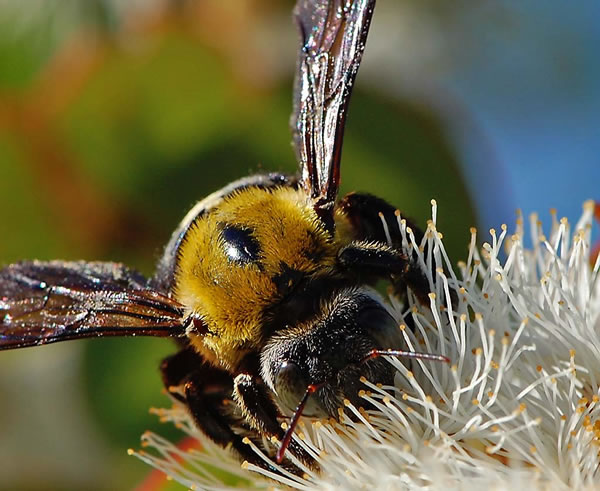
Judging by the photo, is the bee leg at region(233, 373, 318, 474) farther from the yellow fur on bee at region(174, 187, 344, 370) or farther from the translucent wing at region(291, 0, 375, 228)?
the translucent wing at region(291, 0, 375, 228)

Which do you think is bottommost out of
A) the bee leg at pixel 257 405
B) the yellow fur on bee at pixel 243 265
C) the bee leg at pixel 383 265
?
the bee leg at pixel 257 405

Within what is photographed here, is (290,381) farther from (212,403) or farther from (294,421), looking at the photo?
(212,403)

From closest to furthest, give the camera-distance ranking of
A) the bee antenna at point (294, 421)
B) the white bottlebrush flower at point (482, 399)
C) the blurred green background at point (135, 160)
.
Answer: the bee antenna at point (294, 421), the white bottlebrush flower at point (482, 399), the blurred green background at point (135, 160)

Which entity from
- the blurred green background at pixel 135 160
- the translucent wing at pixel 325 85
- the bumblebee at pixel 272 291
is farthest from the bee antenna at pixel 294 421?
the blurred green background at pixel 135 160

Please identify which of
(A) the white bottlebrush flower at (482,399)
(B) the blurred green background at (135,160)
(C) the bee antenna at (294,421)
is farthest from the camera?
(B) the blurred green background at (135,160)

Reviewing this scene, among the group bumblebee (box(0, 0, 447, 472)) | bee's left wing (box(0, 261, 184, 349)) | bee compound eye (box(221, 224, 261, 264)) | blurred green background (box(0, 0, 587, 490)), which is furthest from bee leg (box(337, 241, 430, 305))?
blurred green background (box(0, 0, 587, 490))

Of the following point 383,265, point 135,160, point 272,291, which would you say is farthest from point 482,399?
point 135,160

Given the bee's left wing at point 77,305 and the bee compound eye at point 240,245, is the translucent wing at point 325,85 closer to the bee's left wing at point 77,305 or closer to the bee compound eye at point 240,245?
the bee compound eye at point 240,245
